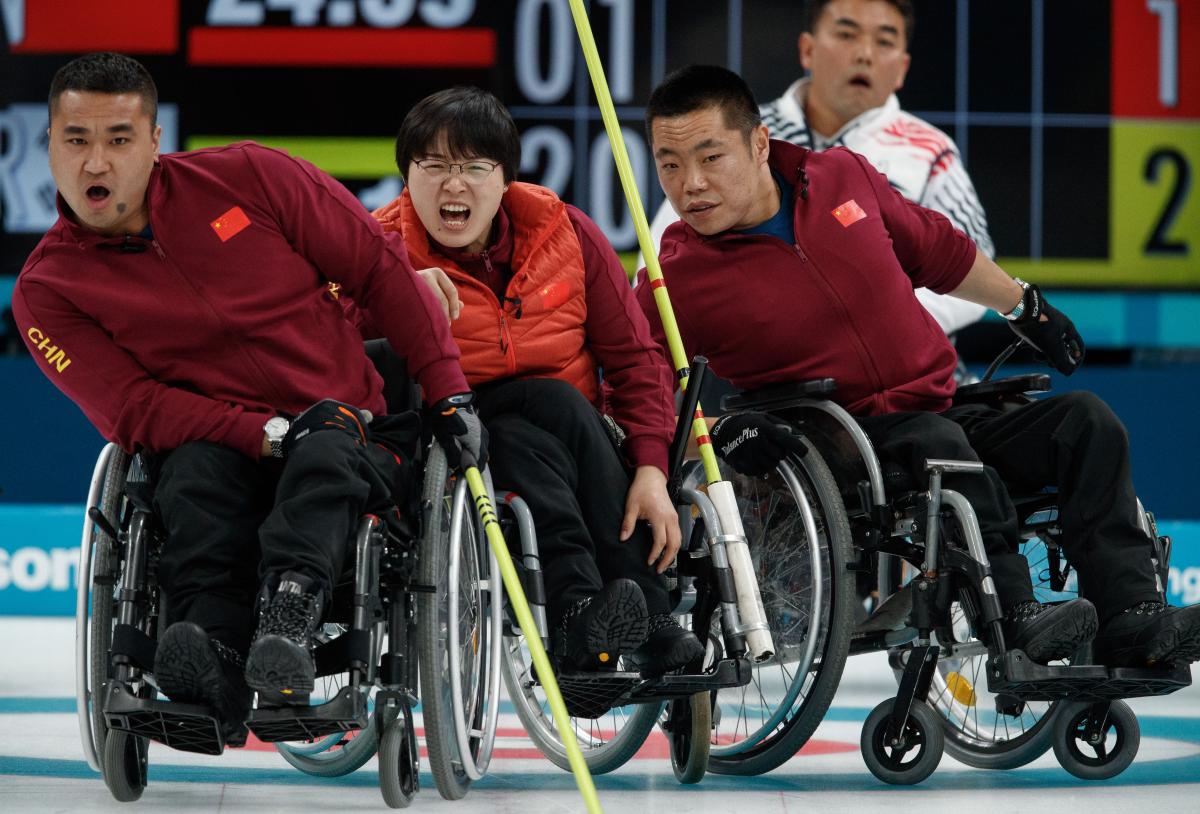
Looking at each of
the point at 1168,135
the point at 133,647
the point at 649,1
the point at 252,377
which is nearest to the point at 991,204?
the point at 1168,135

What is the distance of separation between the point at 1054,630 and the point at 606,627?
0.73 meters

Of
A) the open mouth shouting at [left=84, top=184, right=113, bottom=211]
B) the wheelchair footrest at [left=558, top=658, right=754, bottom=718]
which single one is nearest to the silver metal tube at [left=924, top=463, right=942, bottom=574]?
the wheelchair footrest at [left=558, top=658, right=754, bottom=718]

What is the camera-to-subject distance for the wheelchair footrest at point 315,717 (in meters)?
2.56

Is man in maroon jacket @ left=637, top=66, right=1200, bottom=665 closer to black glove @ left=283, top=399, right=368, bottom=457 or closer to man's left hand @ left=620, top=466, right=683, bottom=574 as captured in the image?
man's left hand @ left=620, top=466, right=683, bottom=574

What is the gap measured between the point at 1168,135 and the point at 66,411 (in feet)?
12.3

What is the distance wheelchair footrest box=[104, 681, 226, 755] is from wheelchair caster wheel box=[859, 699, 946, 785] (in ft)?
3.87

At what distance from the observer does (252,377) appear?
9.41ft

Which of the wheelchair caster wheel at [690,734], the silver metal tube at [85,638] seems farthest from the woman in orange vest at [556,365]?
the silver metal tube at [85,638]

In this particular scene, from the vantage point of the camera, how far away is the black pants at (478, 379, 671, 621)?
289cm

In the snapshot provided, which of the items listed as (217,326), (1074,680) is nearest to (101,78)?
(217,326)

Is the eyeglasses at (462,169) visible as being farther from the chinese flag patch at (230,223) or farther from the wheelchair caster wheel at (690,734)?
the wheelchair caster wheel at (690,734)

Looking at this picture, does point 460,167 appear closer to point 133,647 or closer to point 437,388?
point 437,388

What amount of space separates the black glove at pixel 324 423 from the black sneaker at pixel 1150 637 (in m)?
1.27

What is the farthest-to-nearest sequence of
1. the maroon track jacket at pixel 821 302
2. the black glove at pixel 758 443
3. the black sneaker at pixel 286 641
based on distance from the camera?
the maroon track jacket at pixel 821 302 → the black glove at pixel 758 443 → the black sneaker at pixel 286 641
